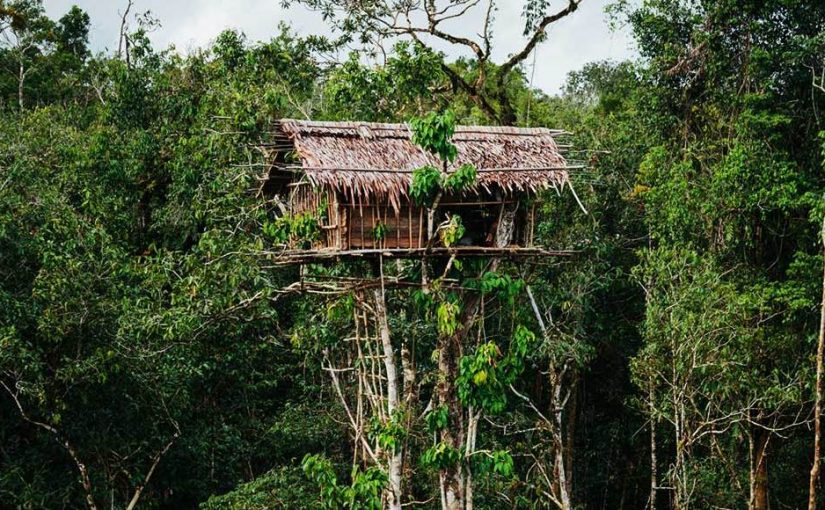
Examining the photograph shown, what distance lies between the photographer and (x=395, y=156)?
8.91 meters

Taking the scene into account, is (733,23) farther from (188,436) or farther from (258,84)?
(188,436)

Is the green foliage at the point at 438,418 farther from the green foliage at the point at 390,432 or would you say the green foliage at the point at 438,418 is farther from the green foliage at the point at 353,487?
the green foliage at the point at 353,487

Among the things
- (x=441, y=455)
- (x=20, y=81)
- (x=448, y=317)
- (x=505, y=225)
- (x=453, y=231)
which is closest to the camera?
(x=453, y=231)

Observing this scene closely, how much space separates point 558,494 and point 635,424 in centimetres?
251

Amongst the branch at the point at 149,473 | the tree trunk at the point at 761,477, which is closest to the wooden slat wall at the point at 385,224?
the branch at the point at 149,473

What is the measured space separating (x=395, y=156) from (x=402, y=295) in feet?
11.8

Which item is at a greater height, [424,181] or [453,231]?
[424,181]

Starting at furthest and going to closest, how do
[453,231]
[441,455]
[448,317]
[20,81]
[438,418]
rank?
[20,81] < [438,418] < [441,455] < [448,317] < [453,231]

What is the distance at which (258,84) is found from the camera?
40.2 ft

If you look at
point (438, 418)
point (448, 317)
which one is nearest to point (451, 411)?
point (438, 418)

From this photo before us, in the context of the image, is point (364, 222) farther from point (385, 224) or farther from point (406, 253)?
point (406, 253)

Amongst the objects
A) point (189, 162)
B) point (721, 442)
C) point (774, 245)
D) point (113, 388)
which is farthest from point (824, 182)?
point (113, 388)

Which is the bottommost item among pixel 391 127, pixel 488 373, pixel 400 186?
pixel 488 373

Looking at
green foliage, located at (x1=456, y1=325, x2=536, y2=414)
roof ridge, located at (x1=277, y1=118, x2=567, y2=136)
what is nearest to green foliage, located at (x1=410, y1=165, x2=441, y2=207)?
roof ridge, located at (x1=277, y1=118, x2=567, y2=136)
